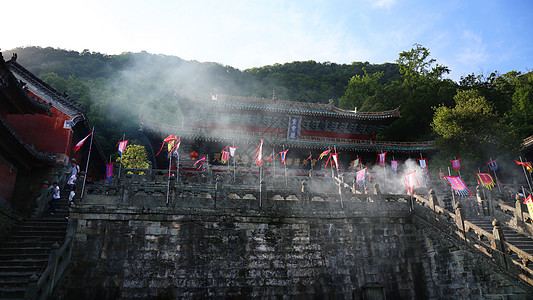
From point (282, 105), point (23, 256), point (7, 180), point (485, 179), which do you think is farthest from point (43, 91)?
point (485, 179)

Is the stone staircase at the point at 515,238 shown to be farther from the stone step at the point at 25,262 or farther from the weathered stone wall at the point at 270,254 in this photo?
the stone step at the point at 25,262

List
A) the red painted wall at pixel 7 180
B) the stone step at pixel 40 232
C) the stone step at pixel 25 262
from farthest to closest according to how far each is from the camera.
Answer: the red painted wall at pixel 7 180
the stone step at pixel 40 232
the stone step at pixel 25 262

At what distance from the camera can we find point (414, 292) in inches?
517

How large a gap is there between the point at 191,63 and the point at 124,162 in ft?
113

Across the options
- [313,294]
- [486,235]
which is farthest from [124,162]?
[486,235]

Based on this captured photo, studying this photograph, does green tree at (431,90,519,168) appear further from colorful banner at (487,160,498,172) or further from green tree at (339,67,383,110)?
green tree at (339,67,383,110)

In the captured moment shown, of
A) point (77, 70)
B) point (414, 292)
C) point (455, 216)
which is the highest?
point (77, 70)

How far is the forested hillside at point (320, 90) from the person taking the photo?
88.7ft

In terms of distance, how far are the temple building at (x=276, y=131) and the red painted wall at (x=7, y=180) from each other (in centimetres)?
926

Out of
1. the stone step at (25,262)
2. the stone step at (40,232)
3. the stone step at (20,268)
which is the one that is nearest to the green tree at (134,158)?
the stone step at (40,232)

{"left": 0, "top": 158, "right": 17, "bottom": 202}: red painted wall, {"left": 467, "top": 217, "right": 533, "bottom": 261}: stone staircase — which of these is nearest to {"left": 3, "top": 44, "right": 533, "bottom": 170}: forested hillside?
{"left": 467, "top": 217, "right": 533, "bottom": 261}: stone staircase

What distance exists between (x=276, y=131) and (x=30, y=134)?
18631 mm

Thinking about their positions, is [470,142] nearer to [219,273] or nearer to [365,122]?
[365,122]

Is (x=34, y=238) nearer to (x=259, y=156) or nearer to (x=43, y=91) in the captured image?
(x=43, y=91)
